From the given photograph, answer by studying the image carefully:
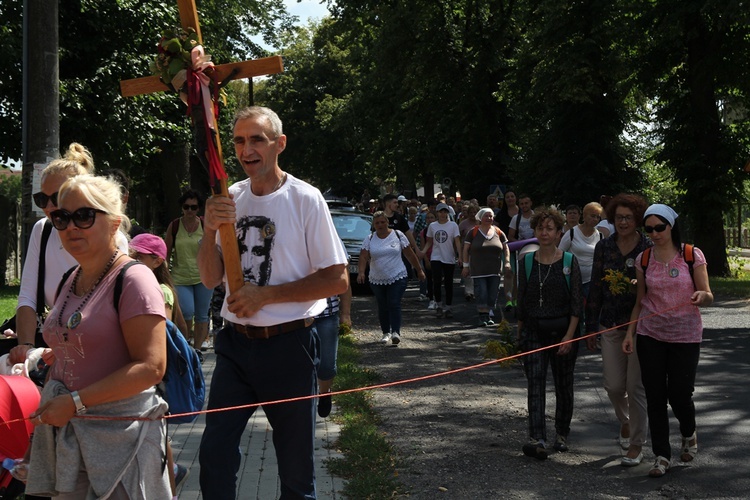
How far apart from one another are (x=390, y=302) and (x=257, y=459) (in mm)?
6363

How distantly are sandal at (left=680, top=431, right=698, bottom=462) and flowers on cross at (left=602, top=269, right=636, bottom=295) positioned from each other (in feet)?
3.62

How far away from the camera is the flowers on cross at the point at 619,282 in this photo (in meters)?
7.38

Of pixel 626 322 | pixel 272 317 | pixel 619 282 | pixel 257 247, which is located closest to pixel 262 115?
pixel 257 247

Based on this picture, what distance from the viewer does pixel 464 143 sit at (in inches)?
1435

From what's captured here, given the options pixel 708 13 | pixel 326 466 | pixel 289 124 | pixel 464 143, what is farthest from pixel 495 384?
pixel 289 124

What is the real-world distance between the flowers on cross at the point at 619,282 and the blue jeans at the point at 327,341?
2151mm

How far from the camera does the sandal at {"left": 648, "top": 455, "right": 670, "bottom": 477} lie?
6.86 meters

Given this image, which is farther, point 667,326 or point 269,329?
point 667,326

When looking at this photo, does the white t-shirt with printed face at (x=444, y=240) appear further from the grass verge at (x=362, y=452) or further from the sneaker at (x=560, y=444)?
the sneaker at (x=560, y=444)

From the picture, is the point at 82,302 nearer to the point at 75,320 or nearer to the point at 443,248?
the point at 75,320

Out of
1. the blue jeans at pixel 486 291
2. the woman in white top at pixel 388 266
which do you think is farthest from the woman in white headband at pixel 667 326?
the blue jeans at pixel 486 291

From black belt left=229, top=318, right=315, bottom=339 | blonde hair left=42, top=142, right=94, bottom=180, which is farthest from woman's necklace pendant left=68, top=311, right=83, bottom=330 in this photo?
blonde hair left=42, top=142, right=94, bottom=180

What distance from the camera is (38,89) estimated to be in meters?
8.62

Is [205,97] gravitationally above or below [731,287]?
above
